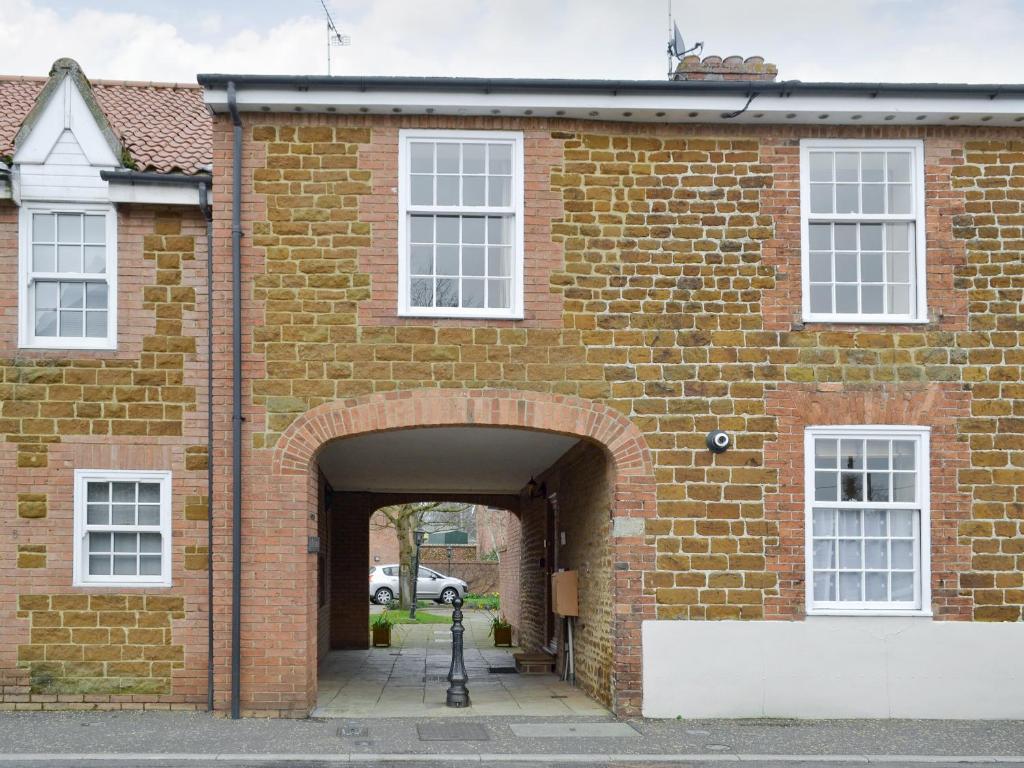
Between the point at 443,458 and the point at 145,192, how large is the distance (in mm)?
5828

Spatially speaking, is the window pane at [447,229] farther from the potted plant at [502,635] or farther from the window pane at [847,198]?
the potted plant at [502,635]

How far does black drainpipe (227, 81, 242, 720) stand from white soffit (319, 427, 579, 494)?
122 centimetres

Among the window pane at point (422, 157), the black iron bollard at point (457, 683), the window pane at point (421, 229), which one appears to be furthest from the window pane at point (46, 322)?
the black iron bollard at point (457, 683)

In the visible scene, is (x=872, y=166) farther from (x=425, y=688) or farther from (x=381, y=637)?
(x=381, y=637)

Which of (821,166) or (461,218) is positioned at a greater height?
(821,166)

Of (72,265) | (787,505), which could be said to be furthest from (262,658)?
(787,505)

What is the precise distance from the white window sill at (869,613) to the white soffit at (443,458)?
3075 millimetres

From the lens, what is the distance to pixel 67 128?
529 inches

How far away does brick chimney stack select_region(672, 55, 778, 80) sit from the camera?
47.0 ft

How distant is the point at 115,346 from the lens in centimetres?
1329

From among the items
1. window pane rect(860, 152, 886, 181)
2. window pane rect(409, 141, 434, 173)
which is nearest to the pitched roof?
window pane rect(409, 141, 434, 173)

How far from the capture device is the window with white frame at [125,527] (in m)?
13.2

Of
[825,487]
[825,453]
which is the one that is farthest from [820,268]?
[825,487]

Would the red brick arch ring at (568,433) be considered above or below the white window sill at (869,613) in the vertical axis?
above
